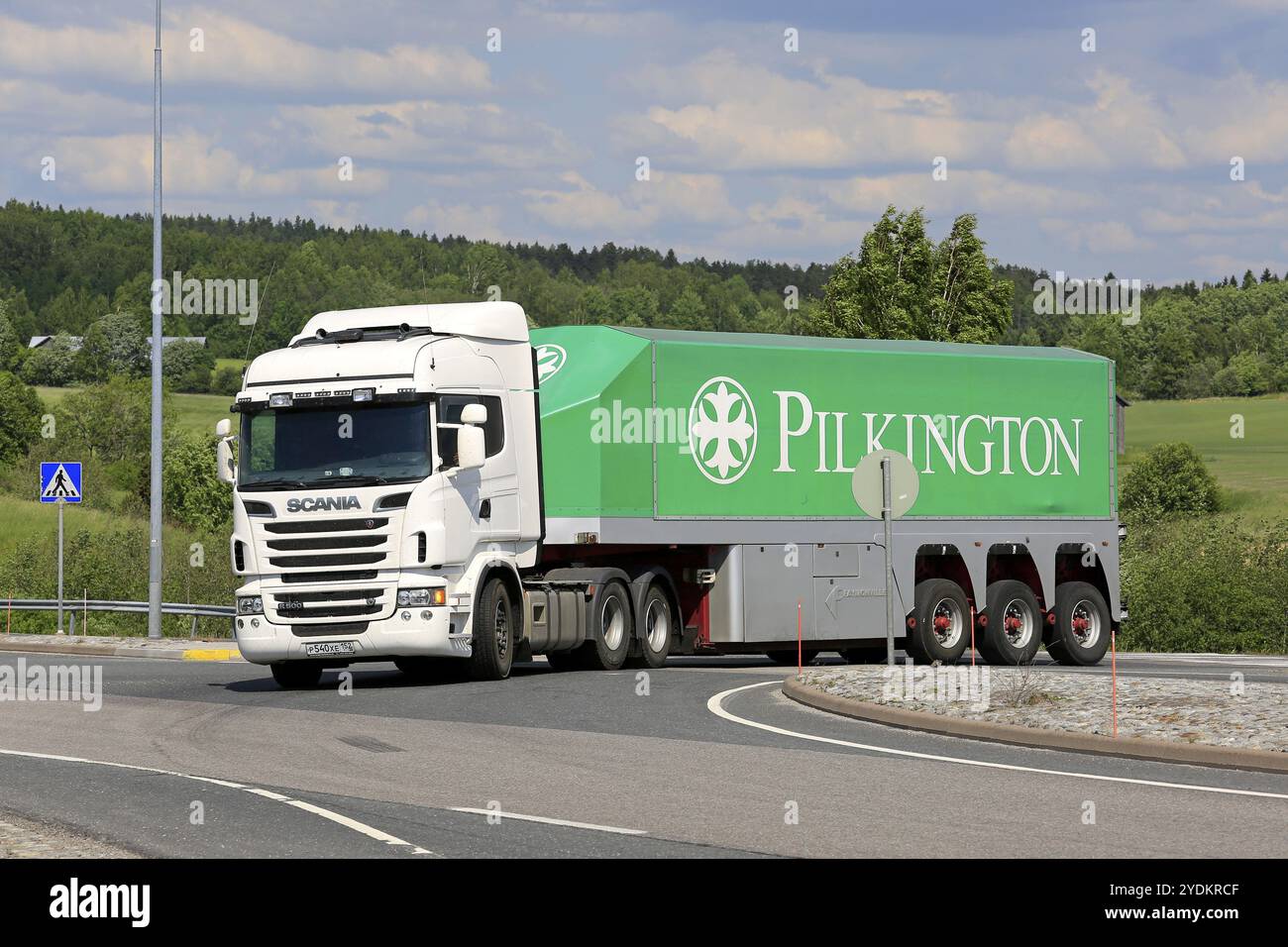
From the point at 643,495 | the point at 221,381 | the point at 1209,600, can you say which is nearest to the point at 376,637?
the point at 643,495

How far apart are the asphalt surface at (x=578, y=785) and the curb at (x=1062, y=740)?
298 mm

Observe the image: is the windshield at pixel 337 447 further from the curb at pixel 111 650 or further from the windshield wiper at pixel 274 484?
the curb at pixel 111 650

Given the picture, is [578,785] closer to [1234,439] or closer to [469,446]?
[469,446]

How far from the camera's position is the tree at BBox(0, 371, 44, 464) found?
403 feet

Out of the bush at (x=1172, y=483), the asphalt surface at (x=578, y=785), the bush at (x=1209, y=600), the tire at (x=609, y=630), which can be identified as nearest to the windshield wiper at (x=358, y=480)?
the asphalt surface at (x=578, y=785)

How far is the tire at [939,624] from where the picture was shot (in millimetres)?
25000

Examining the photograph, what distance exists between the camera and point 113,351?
147m

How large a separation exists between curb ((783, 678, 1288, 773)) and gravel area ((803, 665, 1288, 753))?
191 mm

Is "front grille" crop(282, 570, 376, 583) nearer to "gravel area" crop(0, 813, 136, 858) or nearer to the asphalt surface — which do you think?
the asphalt surface

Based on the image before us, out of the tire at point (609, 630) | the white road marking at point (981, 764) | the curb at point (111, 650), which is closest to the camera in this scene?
the white road marking at point (981, 764)

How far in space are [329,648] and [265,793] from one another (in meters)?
7.60
